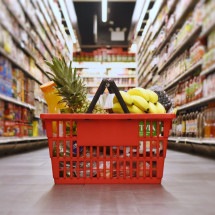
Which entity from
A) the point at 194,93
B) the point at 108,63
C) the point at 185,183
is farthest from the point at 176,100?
the point at 108,63

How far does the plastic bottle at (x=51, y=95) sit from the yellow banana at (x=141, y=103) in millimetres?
417

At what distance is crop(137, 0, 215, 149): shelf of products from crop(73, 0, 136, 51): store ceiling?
4.14 m

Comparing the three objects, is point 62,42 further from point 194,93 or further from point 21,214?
point 21,214

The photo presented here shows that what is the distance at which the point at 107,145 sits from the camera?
150cm

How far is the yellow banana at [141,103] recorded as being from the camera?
160 centimetres

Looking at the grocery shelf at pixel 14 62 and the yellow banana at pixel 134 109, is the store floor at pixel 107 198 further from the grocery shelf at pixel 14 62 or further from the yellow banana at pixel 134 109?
the grocery shelf at pixel 14 62

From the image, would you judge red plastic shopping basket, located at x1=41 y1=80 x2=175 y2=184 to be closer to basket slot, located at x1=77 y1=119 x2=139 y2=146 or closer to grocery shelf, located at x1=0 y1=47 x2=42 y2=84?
basket slot, located at x1=77 y1=119 x2=139 y2=146

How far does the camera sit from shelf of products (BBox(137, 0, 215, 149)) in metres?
3.53

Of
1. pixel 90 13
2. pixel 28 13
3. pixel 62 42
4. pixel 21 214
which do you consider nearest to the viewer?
pixel 21 214

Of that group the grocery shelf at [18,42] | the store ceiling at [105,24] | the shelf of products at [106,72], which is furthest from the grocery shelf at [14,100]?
the shelf of products at [106,72]

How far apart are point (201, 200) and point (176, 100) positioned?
13.2 ft

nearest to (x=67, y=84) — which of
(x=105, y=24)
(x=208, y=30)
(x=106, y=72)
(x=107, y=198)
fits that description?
(x=107, y=198)

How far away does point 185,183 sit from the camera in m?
1.64

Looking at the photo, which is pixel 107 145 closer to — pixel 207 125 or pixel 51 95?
pixel 51 95
